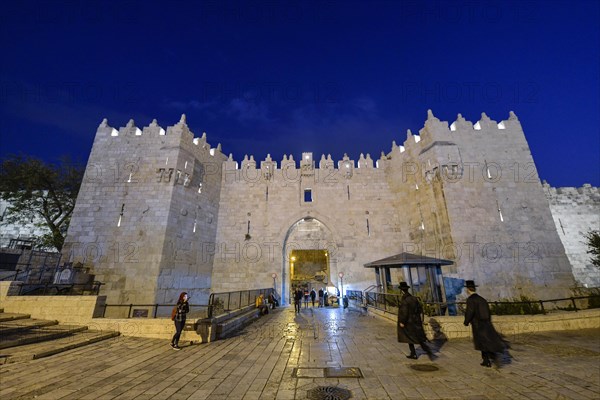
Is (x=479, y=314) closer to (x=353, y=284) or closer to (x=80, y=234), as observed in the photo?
(x=353, y=284)

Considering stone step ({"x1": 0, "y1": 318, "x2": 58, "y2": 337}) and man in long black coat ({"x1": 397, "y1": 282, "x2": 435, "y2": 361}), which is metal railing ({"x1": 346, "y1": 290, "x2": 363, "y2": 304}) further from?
stone step ({"x1": 0, "y1": 318, "x2": 58, "y2": 337})

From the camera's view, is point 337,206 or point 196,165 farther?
point 337,206

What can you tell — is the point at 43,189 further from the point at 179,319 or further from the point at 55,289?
the point at 179,319

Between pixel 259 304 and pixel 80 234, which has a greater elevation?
pixel 80 234

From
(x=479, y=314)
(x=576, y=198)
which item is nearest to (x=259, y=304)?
(x=479, y=314)

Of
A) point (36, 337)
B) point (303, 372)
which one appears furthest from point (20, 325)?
point (303, 372)

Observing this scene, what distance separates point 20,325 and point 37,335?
4.81ft

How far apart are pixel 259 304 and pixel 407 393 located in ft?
34.7

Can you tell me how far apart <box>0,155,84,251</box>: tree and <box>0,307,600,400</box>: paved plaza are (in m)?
17.9

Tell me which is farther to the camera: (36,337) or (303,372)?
(36,337)

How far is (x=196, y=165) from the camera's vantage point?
18.6 meters

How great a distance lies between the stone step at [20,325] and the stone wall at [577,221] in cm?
2900

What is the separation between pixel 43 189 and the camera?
18.6m

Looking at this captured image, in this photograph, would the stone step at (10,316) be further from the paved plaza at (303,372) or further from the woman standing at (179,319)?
the woman standing at (179,319)
